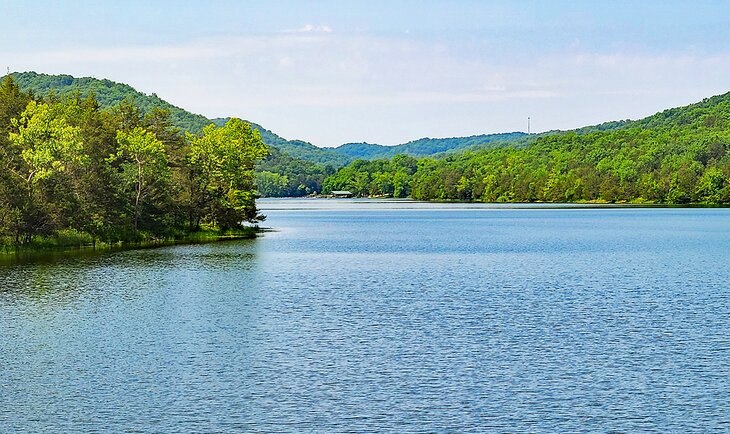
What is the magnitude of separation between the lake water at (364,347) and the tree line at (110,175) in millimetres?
10545

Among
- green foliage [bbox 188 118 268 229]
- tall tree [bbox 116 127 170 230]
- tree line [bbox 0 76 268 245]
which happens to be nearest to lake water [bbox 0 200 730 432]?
tree line [bbox 0 76 268 245]

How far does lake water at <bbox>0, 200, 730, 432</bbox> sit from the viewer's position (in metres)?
25.0

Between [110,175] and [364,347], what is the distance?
61.8 meters

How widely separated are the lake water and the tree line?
10545 millimetres

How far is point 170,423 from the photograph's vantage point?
24.2m

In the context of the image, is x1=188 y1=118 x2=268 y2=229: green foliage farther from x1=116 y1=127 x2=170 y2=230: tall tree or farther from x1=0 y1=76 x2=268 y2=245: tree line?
x1=116 y1=127 x2=170 y2=230: tall tree

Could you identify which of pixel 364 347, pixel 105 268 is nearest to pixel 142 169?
pixel 105 268

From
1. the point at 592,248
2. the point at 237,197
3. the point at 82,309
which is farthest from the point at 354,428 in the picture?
the point at 237,197

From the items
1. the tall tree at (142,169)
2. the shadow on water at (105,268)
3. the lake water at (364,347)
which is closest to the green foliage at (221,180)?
the tall tree at (142,169)

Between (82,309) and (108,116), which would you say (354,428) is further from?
(108,116)

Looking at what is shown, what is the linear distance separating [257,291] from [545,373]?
25784mm

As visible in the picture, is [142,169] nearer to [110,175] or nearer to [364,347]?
[110,175]

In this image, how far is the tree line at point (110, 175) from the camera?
257 ft

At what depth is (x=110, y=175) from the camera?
3543 inches
